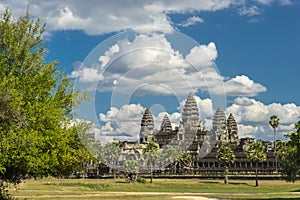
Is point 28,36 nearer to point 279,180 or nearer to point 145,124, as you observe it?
point 279,180

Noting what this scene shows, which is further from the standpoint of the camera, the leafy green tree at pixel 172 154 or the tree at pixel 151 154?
the leafy green tree at pixel 172 154

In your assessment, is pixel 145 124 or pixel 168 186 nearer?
pixel 168 186

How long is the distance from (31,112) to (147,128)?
16096 cm

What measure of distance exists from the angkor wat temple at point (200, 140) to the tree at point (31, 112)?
360 feet

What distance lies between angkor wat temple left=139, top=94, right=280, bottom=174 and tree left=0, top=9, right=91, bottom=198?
10979 cm

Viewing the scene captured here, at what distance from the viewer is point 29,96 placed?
28.5 m

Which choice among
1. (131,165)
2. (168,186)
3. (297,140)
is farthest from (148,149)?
(297,140)

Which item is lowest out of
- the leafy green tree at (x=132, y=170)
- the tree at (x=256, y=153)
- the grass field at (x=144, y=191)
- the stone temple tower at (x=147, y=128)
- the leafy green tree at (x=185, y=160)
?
the grass field at (x=144, y=191)

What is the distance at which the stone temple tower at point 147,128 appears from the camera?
596 feet

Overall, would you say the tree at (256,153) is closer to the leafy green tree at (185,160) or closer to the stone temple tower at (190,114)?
the leafy green tree at (185,160)

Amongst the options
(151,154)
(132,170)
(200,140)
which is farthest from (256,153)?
(200,140)

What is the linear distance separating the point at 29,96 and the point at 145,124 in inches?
6129

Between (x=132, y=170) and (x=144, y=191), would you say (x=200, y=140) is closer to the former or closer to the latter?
(x=132, y=170)

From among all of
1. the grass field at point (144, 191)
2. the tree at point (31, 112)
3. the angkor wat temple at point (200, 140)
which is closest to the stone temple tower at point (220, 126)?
the angkor wat temple at point (200, 140)
